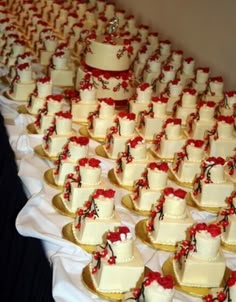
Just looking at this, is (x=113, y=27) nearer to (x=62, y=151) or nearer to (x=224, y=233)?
(x=62, y=151)

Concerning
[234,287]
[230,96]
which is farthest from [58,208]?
[230,96]

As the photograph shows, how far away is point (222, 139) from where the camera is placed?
2.52m

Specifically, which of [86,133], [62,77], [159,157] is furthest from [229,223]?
[62,77]

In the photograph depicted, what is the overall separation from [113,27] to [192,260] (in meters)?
1.68

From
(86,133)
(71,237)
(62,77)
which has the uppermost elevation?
(71,237)

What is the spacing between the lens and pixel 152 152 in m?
2.50

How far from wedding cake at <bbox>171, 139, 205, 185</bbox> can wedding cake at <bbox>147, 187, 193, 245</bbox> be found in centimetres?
40

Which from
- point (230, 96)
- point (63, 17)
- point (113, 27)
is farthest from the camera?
point (63, 17)

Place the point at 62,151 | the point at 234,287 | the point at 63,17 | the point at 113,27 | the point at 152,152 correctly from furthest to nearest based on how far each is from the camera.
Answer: the point at 63,17
the point at 113,27
the point at 152,152
the point at 62,151
the point at 234,287

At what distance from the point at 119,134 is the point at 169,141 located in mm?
193

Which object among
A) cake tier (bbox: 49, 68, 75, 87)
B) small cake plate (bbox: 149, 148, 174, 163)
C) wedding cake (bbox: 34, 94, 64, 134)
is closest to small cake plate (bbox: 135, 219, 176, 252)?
small cake plate (bbox: 149, 148, 174, 163)

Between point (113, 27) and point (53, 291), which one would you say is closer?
point (53, 291)

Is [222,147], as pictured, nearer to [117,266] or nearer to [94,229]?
[94,229]

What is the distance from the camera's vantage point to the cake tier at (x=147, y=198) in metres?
2.05
